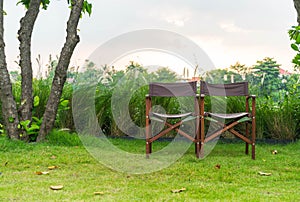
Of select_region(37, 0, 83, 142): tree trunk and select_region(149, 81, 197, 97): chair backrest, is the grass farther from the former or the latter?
select_region(149, 81, 197, 97): chair backrest

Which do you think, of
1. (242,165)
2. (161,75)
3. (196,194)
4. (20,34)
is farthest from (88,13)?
(196,194)

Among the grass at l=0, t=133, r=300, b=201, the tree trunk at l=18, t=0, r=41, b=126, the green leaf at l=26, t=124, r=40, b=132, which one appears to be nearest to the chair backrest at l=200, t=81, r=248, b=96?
the grass at l=0, t=133, r=300, b=201

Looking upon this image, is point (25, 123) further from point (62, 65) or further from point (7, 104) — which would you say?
point (62, 65)

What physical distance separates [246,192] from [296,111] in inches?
109

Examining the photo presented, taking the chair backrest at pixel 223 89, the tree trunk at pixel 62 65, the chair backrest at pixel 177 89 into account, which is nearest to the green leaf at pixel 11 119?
the tree trunk at pixel 62 65

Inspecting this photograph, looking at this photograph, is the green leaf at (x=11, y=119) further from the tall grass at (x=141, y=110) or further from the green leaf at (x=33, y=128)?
the tall grass at (x=141, y=110)

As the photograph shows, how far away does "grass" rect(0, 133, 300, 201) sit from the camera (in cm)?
246

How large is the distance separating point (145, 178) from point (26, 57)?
2413mm

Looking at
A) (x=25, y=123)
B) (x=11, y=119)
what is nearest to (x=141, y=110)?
(x=25, y=123)

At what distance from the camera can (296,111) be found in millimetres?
5008

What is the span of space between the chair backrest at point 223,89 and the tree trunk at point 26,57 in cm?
201

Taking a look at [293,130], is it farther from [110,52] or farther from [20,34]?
[20,34]

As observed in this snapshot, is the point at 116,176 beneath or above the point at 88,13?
beneath

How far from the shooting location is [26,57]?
4.62 metres
